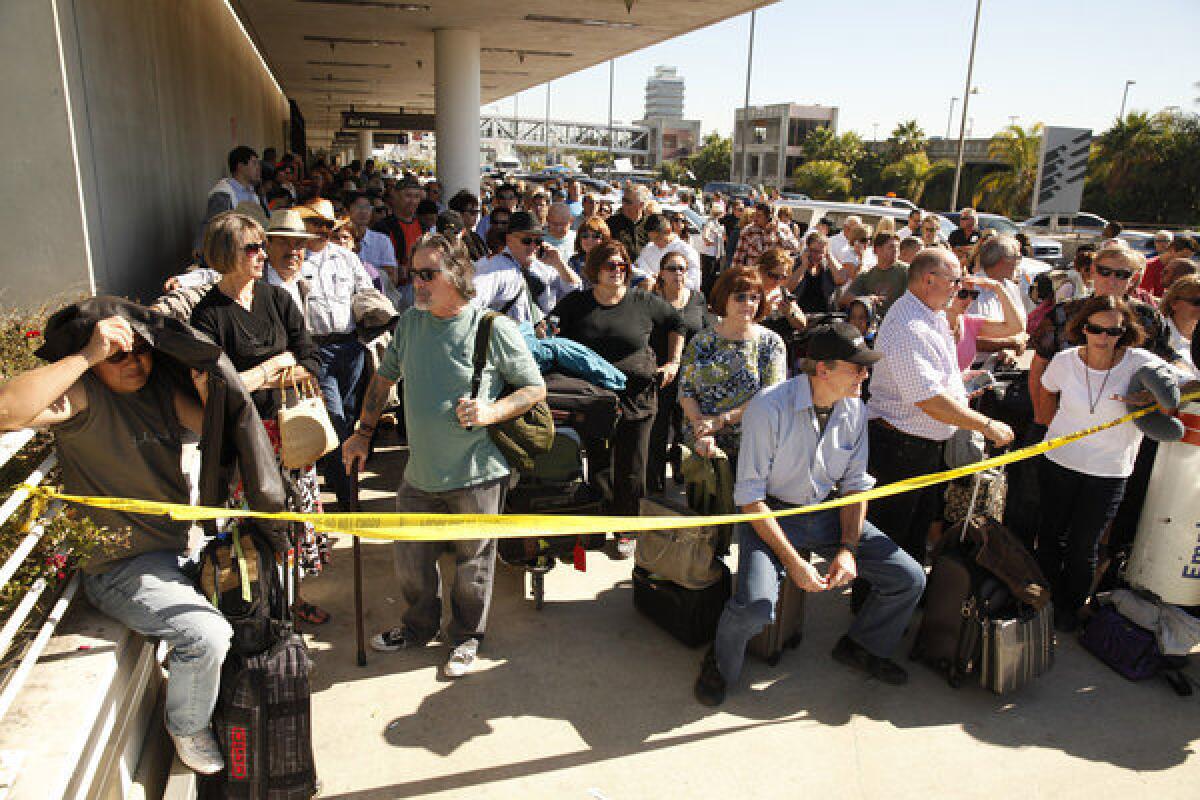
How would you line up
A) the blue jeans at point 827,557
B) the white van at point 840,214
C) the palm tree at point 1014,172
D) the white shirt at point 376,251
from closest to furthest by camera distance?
the blue jeans at point 827,557
the white shirt at point 376,251
the white van at point 840,214
the palm tree at point 1014,172

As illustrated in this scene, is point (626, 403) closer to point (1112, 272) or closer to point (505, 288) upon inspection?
point (505, 288)

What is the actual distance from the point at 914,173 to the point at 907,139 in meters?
8.81

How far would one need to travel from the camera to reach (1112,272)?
5.08 m

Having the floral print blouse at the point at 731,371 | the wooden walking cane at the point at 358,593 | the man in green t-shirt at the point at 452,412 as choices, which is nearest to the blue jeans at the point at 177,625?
the wooden walking cane at the point at 358,593

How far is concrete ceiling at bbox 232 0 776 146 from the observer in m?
11.6

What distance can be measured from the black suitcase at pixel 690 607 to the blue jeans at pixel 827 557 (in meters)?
0.31

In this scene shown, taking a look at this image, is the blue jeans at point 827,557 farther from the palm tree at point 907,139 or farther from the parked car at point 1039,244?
the palm tree at point 907,139

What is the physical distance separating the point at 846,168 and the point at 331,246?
2268 inches

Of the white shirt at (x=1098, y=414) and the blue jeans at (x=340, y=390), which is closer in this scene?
the white shirt at (x=1098, y=414)

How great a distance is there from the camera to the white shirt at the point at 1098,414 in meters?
4.18

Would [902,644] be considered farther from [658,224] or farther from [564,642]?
[658,224]

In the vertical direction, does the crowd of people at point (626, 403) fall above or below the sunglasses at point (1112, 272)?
below

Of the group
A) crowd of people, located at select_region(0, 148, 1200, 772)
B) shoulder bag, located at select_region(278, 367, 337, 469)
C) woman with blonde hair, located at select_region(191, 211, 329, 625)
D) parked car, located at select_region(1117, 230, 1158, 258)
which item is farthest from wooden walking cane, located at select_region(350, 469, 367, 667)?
parked car, located at select_region(1117, 230, 1158, 258)

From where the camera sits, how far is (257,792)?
2.88 metres
